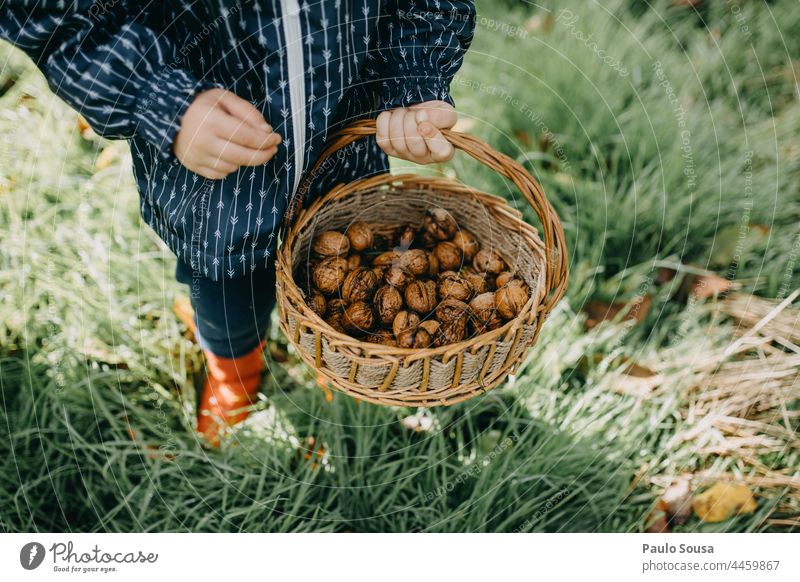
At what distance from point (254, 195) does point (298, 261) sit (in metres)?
0.10

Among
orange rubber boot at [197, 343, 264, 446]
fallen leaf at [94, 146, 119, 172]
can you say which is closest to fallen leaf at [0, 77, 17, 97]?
fallen leaf at [94, 146, 119, 172]

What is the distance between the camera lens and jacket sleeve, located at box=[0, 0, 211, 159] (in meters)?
0.43

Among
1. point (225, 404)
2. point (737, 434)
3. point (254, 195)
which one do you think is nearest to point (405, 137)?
point (254, 195)

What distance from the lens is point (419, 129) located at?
1.73 ft

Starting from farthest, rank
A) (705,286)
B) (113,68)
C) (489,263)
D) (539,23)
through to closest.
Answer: (539,23) < (705,286) < (489,263) < (113,68)

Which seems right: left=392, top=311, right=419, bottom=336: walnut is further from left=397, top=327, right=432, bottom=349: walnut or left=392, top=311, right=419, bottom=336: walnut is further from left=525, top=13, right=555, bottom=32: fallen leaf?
left=525, top=13, right=555, bottom=32: fallen leaf

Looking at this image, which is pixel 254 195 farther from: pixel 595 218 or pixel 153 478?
pixel 595 218

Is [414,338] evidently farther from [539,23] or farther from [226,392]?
[539,23]

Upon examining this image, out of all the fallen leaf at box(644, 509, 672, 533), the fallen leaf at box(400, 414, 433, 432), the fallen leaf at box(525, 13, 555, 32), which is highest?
the fallen leaf at box(525, 13, 555, 32)

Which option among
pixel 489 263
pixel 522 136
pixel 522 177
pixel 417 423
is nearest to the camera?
pixel 522 177

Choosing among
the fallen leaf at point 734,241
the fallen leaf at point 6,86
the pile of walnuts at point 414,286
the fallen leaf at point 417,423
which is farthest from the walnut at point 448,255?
the fallen leaf at point 6,86

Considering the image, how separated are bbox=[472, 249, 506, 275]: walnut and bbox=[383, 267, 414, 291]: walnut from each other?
82 mm

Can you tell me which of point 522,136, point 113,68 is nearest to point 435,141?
point 113,68

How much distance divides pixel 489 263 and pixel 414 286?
0.30 feet
